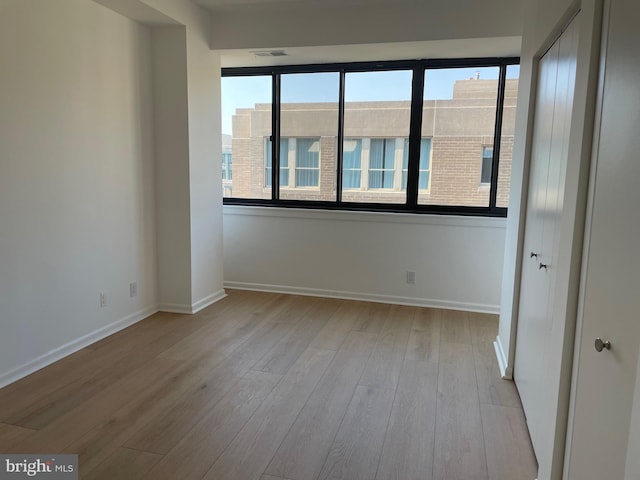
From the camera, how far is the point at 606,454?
130cm

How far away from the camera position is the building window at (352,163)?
4.55 meters

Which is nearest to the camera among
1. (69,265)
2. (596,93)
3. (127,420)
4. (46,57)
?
(596,93)

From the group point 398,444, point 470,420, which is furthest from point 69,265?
point 470,420

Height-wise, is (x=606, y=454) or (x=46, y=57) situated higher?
(x=46, y=57)

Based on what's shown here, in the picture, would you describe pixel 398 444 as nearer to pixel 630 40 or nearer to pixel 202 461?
pixel 202 461

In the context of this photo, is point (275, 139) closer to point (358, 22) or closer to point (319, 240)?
point (319, 240)

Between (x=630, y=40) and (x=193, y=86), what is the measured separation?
131 inches

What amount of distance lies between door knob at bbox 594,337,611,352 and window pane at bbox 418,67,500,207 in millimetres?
3073

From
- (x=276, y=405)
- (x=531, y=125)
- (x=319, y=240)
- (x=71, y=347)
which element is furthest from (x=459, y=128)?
(x=71, y=347)

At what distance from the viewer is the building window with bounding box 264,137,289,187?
15.6 feet

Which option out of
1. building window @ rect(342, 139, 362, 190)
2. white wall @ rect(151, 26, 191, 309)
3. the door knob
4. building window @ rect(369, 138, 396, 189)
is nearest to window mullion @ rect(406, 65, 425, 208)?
building window @ rect(369, 138, 396, 189)

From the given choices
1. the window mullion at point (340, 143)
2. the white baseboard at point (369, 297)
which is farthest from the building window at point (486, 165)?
the window mullion at point (340, 143)

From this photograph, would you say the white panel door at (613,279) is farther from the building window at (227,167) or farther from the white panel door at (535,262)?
the building window at (227,167)

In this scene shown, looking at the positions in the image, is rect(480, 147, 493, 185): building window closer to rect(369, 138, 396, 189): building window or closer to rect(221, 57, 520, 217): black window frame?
rect(221, 57, 520, 217): black window frame
